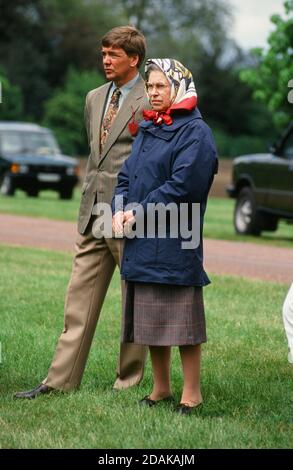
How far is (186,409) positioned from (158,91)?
1.58m

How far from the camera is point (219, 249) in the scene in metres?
17.0

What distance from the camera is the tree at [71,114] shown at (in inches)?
2165

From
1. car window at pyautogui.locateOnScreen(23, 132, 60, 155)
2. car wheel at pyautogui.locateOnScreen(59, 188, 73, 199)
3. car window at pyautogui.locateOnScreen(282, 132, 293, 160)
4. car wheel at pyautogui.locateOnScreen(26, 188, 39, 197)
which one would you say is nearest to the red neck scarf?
car window at pyautogui.locateOnScreen(282, 132, 293, 160)

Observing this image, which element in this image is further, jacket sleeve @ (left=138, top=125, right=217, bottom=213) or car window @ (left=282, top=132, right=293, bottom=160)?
car window @ (left=282, top=132, right=293, bottom=160)

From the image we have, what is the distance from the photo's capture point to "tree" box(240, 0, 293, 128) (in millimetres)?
27266

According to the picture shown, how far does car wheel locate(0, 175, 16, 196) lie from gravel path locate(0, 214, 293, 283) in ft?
31.7

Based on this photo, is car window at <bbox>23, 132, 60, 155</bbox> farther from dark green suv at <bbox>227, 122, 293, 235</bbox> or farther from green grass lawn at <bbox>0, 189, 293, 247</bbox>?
dark green suv at <bbox>227, 122, 293, 235</bbox>

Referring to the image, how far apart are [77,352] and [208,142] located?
149cm

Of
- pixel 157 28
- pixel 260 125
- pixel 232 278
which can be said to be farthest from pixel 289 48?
pixel 157 28

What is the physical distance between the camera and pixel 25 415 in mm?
6133

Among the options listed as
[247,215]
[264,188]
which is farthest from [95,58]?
[264,188]

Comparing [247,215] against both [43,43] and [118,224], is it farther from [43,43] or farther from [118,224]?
[43,43]

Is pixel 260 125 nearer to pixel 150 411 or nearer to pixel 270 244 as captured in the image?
pixel 270 244

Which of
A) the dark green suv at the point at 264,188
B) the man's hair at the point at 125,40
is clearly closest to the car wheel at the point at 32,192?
the dark green suv at the point at 264,188
